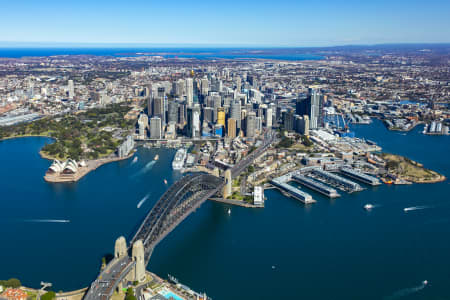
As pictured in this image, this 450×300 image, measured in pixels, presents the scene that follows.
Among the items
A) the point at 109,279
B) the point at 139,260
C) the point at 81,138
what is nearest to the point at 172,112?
the point at 81,138

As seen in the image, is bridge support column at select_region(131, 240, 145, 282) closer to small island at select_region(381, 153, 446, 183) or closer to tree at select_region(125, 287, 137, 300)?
tree at select_region(125, 287, 137, 300)

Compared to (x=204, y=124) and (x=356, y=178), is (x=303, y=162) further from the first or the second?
(x=204, y=124)

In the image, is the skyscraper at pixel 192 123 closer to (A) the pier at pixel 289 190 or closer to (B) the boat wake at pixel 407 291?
(A) the pier at pixel 289 190

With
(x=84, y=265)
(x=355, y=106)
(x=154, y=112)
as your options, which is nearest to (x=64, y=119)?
(x=154, y=112)

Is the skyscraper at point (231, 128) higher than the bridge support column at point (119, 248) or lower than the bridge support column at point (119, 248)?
higher

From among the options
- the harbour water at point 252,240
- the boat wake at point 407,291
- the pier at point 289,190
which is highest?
the pier at point 289,190

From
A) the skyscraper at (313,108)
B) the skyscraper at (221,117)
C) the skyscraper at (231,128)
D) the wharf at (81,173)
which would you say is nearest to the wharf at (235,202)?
the wharf at (81,173)

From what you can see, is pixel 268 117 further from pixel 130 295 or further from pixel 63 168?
pixel 130 295

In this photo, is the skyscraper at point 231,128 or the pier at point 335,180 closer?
the pier at point 335,180
